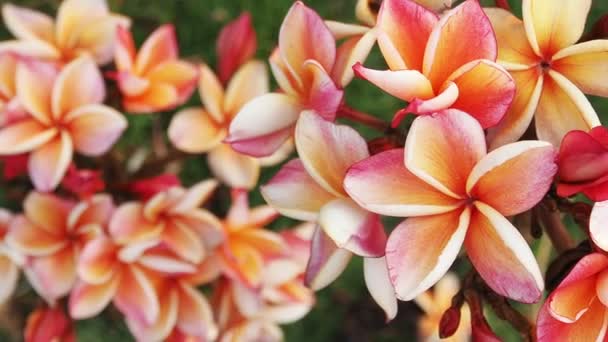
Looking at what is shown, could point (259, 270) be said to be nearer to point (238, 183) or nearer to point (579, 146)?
point (238, 183)

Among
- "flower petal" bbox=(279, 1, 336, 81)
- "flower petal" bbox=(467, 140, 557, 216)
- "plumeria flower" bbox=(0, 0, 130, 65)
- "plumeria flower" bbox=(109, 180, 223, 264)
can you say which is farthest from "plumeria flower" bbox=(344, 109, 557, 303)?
"plumeria flower" bbox=(0, 0, 130, 65)

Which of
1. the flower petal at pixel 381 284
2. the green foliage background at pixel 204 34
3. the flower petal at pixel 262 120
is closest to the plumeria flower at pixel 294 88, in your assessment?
the flower petal at pixel 262 120

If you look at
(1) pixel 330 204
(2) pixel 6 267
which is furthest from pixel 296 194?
(2) pixel 6 267

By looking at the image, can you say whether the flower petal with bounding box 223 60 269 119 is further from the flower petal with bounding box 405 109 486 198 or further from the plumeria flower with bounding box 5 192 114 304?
the flower petal with bounding box 405 109 486 198

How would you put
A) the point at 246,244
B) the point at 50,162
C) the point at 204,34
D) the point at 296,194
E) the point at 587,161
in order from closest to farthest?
1. the point at 587,161
2. the point at 296,194
3. the point at 50,162
4. the point at 246,244
5. the point at 204,34

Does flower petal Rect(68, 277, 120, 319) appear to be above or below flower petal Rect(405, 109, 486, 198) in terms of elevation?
below

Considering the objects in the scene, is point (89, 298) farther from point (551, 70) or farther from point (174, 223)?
point (551, 70)

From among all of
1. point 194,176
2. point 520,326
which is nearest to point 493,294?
point 520,326
